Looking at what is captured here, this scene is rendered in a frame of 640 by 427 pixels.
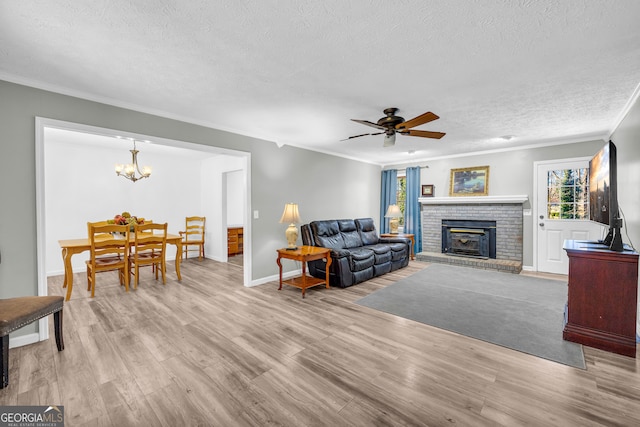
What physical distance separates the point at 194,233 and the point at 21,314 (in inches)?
180

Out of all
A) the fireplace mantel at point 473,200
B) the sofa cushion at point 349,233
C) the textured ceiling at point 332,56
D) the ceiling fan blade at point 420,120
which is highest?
the textured ceiling at point 332,56

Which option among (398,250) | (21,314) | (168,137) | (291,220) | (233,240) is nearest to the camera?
(21,314)

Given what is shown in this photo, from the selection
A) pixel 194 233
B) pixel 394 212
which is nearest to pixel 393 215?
pixel 394 212

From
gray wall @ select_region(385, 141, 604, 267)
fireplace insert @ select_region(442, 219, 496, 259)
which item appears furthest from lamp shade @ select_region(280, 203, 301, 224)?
gray wall @ select_region(385, 141, 604, 267)

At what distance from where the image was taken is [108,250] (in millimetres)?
4074

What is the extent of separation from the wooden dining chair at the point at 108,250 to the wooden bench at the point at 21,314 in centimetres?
163

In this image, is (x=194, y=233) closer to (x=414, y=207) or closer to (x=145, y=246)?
(x=145, y=246)

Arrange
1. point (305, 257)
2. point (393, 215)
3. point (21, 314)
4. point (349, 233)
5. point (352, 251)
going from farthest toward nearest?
point (393, 215)
point (349, 233)
point (352, 251)
point (305, 257)
point (21, 314)

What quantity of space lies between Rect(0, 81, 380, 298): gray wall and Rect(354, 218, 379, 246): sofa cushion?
52cm

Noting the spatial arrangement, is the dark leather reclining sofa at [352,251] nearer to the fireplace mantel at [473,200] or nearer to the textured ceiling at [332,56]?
the fireplace mantel at [473,200]

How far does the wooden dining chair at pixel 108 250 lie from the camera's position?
3.81m

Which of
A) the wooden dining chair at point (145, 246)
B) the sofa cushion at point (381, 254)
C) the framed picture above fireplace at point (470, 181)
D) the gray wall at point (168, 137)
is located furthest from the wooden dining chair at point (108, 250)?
the framed picture above fireplace at point (470, 181)

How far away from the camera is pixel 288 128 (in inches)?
163

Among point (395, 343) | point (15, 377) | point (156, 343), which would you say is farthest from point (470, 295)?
point (15, 377)
